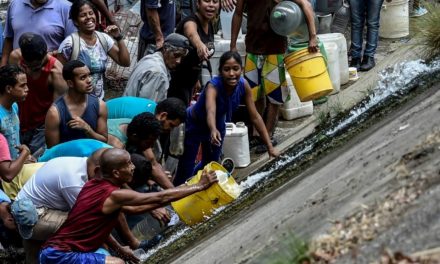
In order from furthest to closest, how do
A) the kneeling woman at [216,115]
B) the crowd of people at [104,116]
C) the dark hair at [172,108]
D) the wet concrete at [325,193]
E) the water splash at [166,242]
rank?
the kneeling woman at [216,115] < the dark hair at [172,108] < the water splash at [166,242] < the crowd of people at [104,116] < the wet concrete at [325,193]

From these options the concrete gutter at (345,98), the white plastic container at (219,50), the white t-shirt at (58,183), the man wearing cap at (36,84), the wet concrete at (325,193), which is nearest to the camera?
the wet concrete at (325,193)

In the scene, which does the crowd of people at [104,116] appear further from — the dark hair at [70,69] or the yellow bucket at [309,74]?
the yellow bucket at [309,74]

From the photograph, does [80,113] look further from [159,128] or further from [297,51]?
[297,51]

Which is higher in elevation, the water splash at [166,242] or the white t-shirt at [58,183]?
the white t-shirt at [58,183]

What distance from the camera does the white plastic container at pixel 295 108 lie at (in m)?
11.2

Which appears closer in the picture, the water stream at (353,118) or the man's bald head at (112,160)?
the man's bald head at (112,160)

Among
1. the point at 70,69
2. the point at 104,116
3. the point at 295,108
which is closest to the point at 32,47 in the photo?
the point at 70,69

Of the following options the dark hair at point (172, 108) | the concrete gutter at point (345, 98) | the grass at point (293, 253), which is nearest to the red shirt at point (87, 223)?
the dark hair at point (172, 108)

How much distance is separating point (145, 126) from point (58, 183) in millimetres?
1071

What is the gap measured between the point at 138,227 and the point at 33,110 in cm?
155

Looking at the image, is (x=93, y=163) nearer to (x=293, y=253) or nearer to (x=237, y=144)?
(x=293, y=253)

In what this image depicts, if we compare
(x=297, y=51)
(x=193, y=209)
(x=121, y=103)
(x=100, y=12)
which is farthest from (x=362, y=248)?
(x=100, y=12)

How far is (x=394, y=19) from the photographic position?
44.1 feet

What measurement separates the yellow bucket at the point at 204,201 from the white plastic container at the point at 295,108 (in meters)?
3.60
